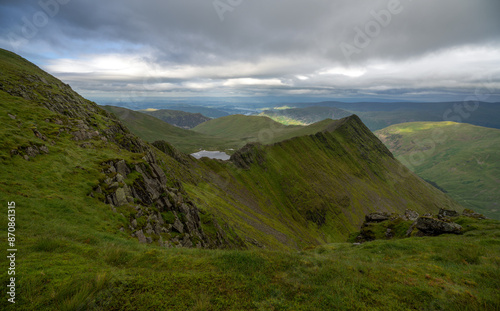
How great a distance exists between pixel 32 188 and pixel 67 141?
664 inches

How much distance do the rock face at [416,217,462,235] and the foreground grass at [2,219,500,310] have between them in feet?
69.0

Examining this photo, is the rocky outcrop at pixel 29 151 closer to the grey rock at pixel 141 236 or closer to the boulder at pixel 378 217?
the grey rock at pixel 141 236

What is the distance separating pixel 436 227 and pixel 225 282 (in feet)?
133

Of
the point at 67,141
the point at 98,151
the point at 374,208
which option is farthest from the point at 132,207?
the point at 374,208

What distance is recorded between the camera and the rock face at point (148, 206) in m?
26.9

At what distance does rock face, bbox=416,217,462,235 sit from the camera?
112 ft

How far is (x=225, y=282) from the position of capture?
1275cm

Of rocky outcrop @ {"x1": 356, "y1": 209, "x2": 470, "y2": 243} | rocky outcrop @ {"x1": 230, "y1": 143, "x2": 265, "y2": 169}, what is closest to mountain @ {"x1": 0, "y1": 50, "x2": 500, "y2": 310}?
rocky outcrop @ {"x1": 356, "y1": 209, "x2": 470, "y2": 243}

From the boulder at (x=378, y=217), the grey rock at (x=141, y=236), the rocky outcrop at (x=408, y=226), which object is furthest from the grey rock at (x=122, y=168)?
the boulder at (x=378, y=217)

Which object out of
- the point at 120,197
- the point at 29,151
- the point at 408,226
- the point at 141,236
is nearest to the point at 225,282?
the point at 141,236

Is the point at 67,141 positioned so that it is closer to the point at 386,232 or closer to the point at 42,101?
the point at 42,101

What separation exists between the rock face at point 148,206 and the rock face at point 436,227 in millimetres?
40593

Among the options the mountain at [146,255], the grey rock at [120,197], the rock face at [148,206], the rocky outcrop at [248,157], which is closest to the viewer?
the mountain at [146,255]

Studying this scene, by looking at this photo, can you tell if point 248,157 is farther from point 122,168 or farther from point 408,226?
point 122,168
